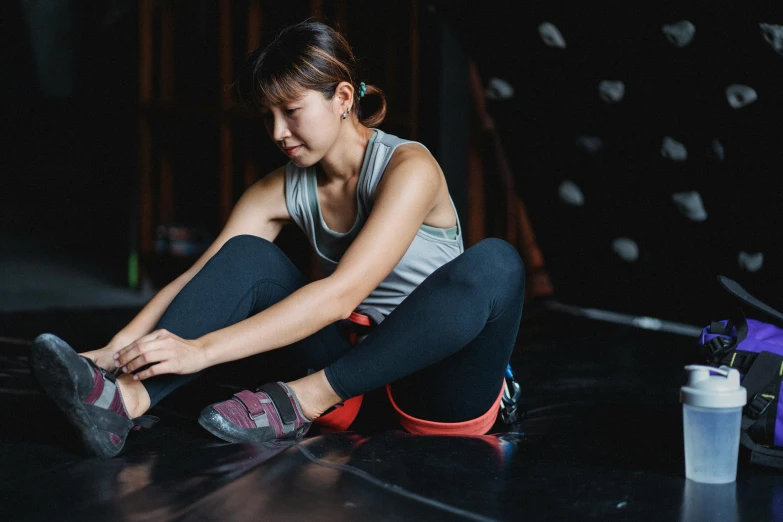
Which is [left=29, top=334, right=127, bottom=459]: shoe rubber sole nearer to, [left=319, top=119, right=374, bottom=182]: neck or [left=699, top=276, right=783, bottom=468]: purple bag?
[left=319, top=119, right=374, bottom=182]: neck

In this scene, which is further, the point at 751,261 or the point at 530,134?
the point at 530,134

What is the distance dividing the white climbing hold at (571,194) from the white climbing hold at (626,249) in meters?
0.19

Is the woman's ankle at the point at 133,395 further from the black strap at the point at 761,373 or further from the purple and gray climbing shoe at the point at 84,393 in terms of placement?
the black strap at the point at 761,373

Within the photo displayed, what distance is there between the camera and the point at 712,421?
3.87 feet

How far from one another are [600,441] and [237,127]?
2.68 metres

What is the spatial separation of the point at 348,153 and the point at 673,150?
53.9 inches

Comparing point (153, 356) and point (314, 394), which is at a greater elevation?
point (153, 356)

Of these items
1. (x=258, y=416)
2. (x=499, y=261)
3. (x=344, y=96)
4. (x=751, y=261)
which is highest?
(x=344, y=96)

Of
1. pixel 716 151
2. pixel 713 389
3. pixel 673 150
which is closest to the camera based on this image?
pixel 713 389

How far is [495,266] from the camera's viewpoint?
1.38m

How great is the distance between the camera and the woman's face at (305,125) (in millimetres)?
1441

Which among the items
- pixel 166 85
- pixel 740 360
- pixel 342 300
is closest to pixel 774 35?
pixel 740 360

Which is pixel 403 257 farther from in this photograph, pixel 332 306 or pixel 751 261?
pixel 751 261

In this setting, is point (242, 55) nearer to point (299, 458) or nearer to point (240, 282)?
point (240, 282)
